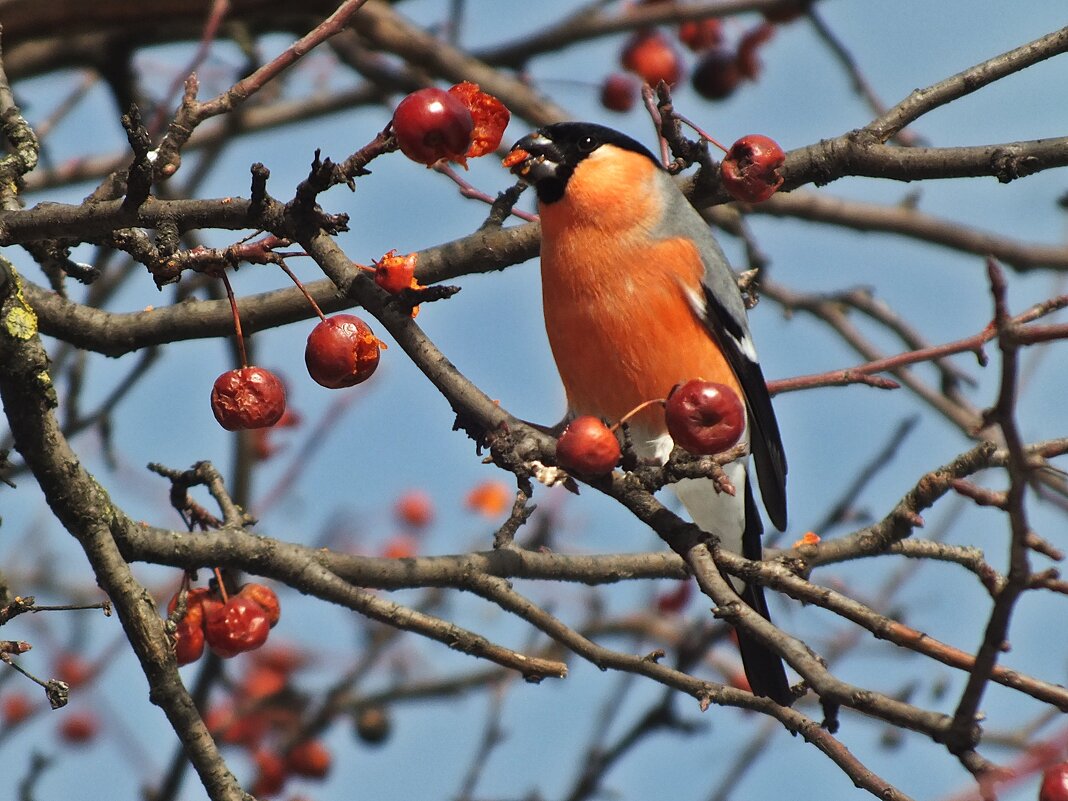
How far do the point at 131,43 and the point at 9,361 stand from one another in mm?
3313

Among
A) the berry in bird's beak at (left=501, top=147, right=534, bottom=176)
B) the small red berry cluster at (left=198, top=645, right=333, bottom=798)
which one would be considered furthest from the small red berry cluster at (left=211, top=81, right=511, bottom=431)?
the small red berry cluster at (left=198, top=645, right=333, bottom=798)

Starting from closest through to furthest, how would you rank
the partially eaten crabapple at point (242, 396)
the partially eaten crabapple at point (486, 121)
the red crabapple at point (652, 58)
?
the partially eaten crabapple at point (242, 396), the partially eaten crabapple at point (486, 121), the red crabapple at point (652, 58)

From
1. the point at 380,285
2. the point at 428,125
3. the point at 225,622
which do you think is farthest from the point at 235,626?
the point at 428,125

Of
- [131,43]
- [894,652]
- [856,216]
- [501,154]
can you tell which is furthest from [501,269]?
[894,652]

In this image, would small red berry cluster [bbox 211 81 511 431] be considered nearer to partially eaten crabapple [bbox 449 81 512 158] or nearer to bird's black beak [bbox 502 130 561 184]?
partially eaten crabapple [bbox 449 81 512 158]

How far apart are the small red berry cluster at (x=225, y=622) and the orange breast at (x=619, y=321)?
4.51 feet

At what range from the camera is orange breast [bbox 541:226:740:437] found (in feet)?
14.2

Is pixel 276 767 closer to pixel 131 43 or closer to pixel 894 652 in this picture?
pixel 894 652

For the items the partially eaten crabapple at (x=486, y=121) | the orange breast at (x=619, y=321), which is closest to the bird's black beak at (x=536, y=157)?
the orange breast at (x=619, y=321)

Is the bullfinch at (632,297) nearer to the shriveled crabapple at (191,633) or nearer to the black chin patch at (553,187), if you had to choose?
the black chin patch at (553,187)

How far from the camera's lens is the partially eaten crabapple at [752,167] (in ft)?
10.3

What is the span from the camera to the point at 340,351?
2758 mm

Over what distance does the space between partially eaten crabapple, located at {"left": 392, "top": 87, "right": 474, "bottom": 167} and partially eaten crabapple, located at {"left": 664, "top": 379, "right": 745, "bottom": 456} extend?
0.69m

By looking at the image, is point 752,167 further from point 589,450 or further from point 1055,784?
point 1055,784
